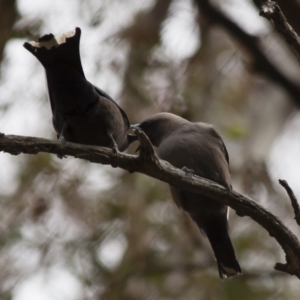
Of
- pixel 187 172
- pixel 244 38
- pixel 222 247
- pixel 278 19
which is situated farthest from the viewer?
pixel 244 38

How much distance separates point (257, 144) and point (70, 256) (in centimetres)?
267

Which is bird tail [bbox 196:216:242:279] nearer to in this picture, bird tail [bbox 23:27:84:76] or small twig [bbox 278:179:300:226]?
small twig [bbox 278:179:300:226]

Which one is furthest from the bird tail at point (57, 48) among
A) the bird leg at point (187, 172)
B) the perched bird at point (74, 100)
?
the bird leg at point (187, 172)

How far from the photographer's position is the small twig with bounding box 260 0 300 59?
13.9 ft

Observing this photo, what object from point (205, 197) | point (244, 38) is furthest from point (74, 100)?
point (244, 38)

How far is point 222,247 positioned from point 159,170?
1.62 m

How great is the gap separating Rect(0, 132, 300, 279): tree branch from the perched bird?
45 centimetres

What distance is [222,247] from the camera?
578 cm

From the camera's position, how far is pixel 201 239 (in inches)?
345

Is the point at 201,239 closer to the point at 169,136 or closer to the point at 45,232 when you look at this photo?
the point at 45,232

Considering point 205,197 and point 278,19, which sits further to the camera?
point 205,197

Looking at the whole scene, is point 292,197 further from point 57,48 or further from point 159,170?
point 57,48

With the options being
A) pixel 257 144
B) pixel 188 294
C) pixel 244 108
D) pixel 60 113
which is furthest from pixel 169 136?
pixel 244 108

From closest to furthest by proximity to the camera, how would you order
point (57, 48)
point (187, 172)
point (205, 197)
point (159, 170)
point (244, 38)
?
point (159, 170)
point (57, 48)
point (187, 172)
point (205, 197)
point (244, 38)
